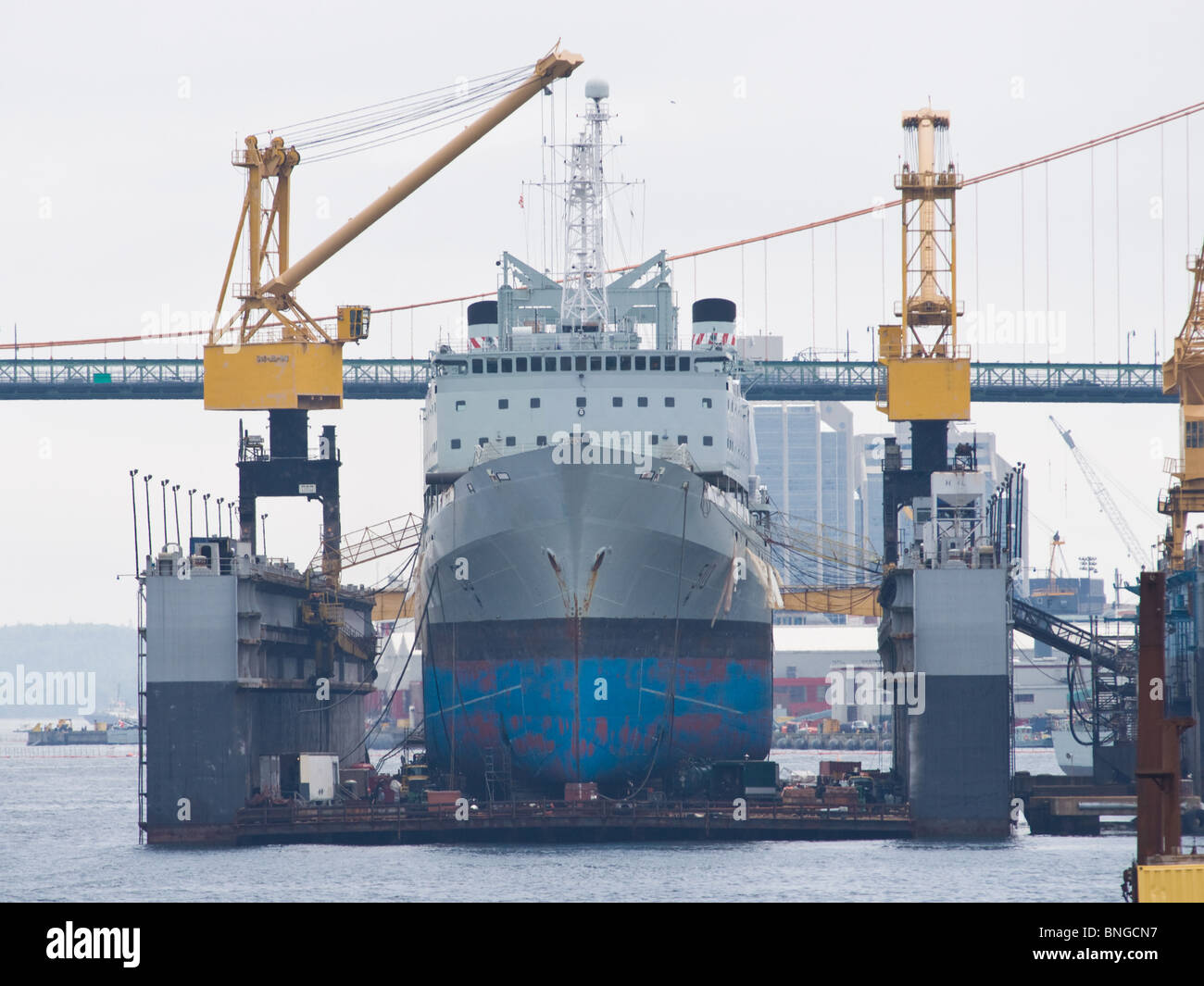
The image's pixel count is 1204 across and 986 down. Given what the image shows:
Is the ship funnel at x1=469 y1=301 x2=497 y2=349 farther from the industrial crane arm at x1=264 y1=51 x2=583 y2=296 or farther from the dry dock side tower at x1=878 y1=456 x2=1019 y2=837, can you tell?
the dry dock side tower at x1=878 y1=456 x2=1019 y2=837

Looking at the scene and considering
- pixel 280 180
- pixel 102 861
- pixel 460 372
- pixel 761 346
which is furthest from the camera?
pixel 761 346

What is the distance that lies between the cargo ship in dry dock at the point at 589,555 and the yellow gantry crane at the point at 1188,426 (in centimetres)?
1406

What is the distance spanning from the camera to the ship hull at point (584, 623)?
56.1m

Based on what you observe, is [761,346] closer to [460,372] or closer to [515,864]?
[460,372]

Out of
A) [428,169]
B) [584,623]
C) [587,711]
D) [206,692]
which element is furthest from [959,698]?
[428,169]

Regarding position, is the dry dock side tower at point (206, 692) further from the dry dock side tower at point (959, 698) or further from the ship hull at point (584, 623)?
the dry dock side tower at point (959, 698)

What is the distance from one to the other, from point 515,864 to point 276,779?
12617mm

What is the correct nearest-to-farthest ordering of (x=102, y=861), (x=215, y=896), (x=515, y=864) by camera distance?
(x=215, y=896) → (x=515, y=864) → (x=102, y=861)

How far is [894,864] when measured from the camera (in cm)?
4884

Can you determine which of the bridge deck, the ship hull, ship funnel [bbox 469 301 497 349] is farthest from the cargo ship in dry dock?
the bridge deck

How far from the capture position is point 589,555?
5616 centimetres

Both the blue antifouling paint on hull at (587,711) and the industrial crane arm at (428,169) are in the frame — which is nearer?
the blue antifouling paint on hull at (587,711)

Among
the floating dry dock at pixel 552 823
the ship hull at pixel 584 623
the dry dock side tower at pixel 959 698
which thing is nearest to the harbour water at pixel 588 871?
the floating dry dock at pixel 552 823

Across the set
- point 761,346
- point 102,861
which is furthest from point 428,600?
point 761,346
